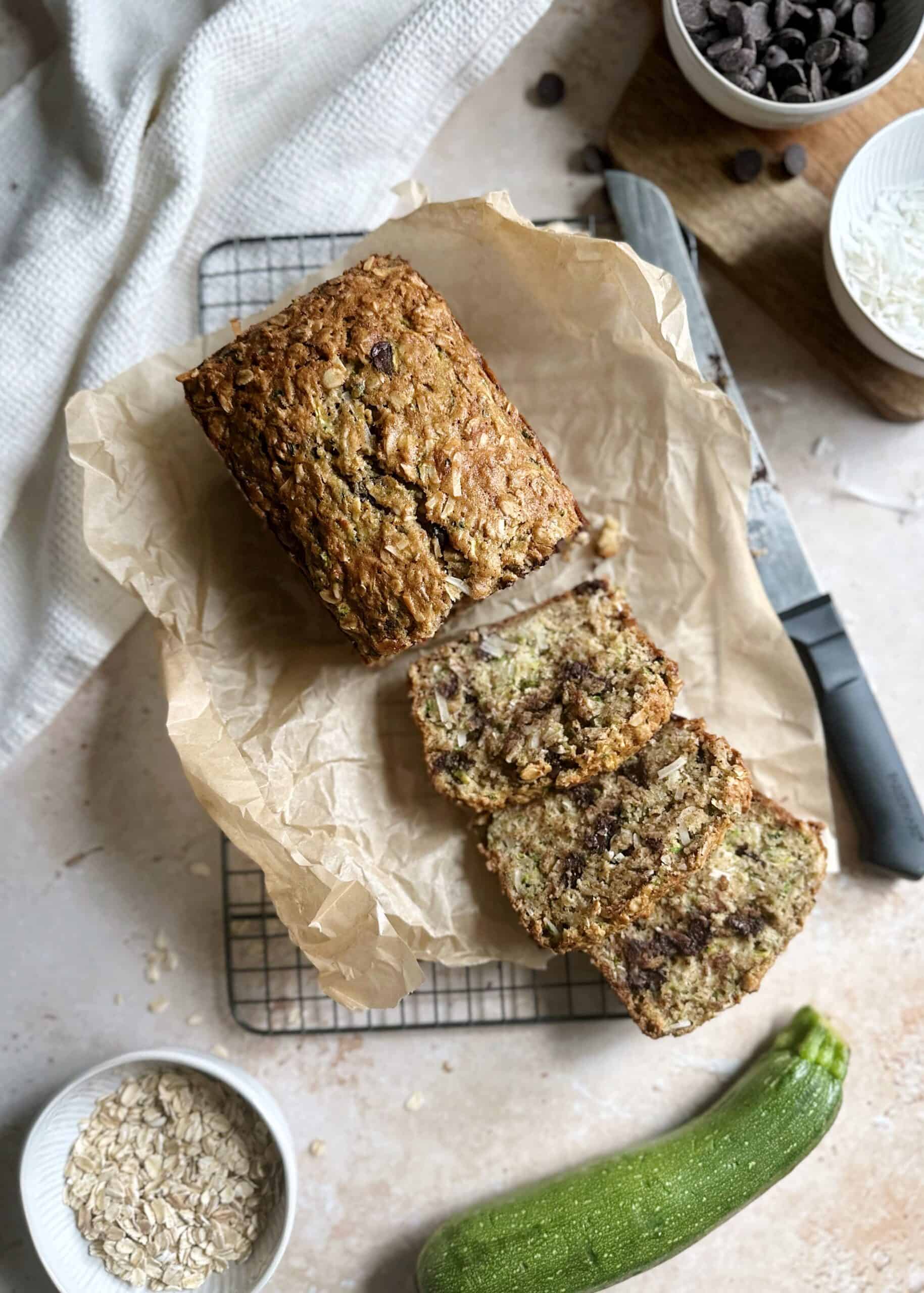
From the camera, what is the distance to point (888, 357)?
313cm

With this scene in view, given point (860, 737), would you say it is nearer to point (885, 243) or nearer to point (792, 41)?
point (885, 243)

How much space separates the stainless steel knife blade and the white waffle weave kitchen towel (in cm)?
67

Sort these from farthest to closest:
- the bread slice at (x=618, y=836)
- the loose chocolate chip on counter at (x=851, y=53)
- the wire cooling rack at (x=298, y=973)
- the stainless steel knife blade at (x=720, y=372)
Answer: the wire cooling rack at (x=298, y=973), the stainless steel knife blade at (x=720, y=372), the loose chocolate chip on counter at (x=851, y=53), the bread slice at (x=618, y=836)

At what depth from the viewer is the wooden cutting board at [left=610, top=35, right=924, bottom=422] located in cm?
330

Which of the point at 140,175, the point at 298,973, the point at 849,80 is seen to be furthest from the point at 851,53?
the point at 298,973

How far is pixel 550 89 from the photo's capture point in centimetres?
338

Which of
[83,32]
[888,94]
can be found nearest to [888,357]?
[888,94]

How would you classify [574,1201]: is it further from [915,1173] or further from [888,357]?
[888,357]

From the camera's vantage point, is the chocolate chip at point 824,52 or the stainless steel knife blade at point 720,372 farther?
the stainless steel knife blade at point 720,372

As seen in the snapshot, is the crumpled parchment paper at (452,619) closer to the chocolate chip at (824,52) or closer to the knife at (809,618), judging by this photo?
the knife at (809,618)

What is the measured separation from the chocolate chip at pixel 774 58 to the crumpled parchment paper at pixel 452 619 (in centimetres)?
81

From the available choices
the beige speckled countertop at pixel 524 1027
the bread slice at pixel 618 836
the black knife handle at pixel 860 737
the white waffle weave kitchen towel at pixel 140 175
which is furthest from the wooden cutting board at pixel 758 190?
the bread slice at pixel 618 836

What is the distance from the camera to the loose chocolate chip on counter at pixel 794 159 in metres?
3.21

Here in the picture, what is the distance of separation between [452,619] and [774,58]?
1987 millimetres
